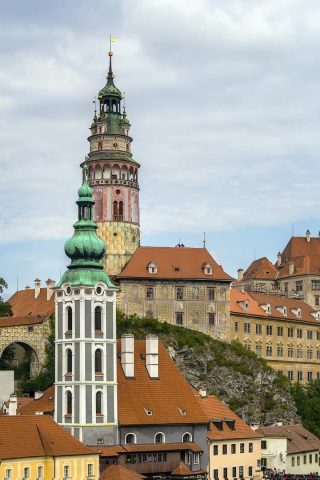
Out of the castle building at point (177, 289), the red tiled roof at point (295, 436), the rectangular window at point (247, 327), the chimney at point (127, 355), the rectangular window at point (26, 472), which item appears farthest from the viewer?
the rectangular window at point (247, 327)

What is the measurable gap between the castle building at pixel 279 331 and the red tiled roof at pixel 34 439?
40702 mm

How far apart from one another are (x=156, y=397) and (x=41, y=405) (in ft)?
23.9

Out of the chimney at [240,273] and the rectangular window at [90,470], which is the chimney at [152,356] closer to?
the rectangular window at [90,470]

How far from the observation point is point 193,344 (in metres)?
102

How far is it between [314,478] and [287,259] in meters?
48.6

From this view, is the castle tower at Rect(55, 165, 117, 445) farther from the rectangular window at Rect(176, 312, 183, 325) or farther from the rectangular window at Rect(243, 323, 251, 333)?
the rectangular window at Rect(243, 323, 251, 333)

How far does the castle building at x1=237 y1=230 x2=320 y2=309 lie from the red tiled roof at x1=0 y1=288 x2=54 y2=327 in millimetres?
27745

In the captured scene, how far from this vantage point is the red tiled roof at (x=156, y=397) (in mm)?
75812

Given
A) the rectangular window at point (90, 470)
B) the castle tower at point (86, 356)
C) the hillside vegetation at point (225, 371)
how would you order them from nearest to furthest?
1. the rectangular window at point (90, 470)
2. the castle tower at point (86, 356)
3. the hillside vegetation at point (225, 371)

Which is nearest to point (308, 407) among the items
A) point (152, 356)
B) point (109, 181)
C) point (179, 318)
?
point (179, 318)

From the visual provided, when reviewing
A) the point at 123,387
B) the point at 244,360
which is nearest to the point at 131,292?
the point at 244,360

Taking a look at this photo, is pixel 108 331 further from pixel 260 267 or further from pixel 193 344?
pixel 260 267

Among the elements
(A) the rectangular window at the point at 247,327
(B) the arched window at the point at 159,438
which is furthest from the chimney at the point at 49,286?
(B) the arched window at the point at 159,438

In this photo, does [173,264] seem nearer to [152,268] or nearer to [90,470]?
[152,268]
